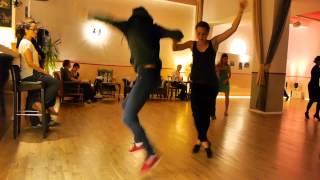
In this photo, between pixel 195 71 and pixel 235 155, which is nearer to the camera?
pixel 195 71

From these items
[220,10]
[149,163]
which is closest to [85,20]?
[220,10]

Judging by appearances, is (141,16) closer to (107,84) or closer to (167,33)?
(167,33)

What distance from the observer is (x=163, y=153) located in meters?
3.46

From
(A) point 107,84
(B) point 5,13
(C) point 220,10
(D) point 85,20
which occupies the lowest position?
(A) point 107,84

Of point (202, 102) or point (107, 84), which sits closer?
point (202, 102)

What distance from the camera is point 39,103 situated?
4.25 m

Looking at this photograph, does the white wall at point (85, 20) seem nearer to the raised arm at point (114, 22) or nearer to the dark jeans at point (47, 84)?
the dark jeans at point (47, 84)

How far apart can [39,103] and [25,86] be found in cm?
52

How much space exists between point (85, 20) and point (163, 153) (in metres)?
7.41

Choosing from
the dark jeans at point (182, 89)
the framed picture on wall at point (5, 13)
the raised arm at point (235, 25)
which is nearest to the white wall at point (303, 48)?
the dark jeans at point (182, 89)

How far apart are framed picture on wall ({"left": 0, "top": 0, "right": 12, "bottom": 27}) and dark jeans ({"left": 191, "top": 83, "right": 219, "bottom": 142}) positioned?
12.7 feet

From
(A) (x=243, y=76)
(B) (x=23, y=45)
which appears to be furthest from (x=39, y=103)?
(A) (x=243, y=76)

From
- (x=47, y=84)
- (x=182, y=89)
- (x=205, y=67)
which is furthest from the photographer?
(x=182, y=89)

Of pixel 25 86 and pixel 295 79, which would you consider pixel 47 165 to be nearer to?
pixel 25 86
